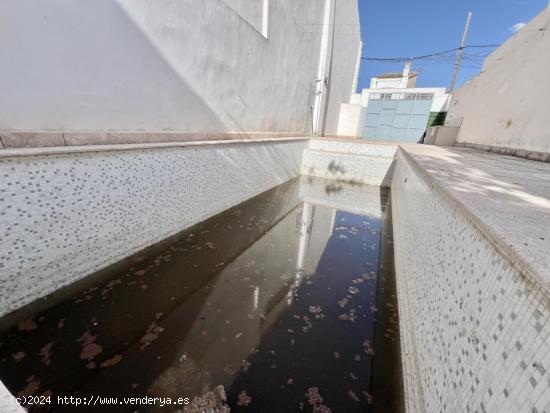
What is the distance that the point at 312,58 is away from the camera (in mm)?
8727

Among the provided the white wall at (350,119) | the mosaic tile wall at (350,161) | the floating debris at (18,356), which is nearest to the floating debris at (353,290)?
the floating debris at (18,356)

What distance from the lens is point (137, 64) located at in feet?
9.01

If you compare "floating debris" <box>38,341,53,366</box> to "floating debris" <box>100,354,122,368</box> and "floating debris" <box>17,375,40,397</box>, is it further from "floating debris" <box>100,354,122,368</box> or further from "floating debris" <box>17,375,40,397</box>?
"floating debris" <box>100,354,122,368</box>

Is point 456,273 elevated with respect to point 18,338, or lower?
elevated

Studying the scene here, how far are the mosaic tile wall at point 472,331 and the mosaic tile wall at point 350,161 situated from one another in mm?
5937

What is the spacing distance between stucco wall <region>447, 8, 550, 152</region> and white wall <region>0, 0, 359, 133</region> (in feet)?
17.6

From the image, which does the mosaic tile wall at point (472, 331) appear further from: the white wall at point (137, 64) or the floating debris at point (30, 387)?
the white wall at point (137, 64)

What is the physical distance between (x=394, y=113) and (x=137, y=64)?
1424 cm

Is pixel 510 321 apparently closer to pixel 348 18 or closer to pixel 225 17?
pixel 225 17

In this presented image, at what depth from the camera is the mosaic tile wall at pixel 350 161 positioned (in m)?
7.27

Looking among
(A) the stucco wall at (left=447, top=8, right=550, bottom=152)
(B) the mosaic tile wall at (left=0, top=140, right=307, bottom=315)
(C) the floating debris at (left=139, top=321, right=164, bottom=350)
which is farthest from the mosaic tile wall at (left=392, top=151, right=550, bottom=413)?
(A) the stucco wall at (left=447, top=8, right=550, bottom=152)

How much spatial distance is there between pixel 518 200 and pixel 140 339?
2.74 metres

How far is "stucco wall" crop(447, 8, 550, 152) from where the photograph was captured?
4475mm

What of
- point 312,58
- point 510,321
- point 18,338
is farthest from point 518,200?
point 312,58
